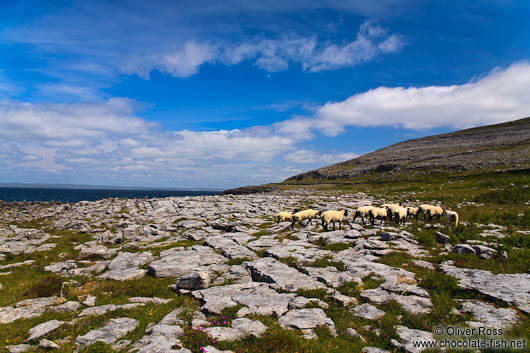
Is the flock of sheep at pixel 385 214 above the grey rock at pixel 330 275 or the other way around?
above

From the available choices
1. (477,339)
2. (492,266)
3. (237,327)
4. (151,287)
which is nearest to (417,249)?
(492,266)

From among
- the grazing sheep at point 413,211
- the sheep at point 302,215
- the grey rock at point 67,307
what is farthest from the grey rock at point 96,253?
the grazing sheep at point 413,211

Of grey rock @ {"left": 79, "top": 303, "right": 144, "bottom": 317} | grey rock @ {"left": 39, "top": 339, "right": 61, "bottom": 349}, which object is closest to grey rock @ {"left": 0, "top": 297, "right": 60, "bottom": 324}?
grey rock @ {"left": 79, "top": 303, "right": 144, "bottom": 317}

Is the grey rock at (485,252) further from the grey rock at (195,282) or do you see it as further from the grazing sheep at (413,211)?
the grey rock at (195,282)

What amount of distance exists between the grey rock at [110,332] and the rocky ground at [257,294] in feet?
0.12

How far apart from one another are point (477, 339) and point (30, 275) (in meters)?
22.6

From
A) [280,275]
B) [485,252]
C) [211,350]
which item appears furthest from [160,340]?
[485,252]

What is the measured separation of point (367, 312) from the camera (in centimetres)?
962

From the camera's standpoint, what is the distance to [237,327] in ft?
28.6

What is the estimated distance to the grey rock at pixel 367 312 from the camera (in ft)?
30.7

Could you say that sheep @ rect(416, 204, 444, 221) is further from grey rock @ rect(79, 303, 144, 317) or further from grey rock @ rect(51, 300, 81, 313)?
grey rock @ rect(51, 300, 81, 313)

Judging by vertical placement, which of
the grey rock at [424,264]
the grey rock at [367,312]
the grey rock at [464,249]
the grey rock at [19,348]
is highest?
the grey rock at [464,249]

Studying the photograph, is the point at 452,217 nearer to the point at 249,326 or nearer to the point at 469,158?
the point at 249,326

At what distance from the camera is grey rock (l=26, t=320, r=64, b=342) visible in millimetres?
8733
